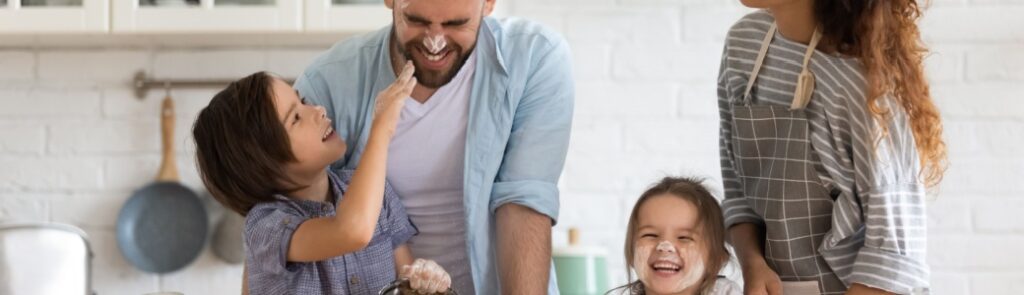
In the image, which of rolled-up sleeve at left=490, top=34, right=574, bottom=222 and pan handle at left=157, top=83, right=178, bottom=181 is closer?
rolled-up sleeve at left=490, top=34, right=574, bottom=222

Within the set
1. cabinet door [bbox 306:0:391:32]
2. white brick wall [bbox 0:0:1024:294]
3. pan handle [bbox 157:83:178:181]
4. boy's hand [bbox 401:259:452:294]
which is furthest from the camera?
pan handle [bbox 157:83:178:181]

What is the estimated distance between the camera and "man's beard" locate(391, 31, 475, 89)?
5.85 feet

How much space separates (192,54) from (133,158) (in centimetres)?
26

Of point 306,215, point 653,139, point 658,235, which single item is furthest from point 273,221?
point 653,139

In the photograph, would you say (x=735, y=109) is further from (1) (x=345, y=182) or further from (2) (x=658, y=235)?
(1) (x=345, y=182)

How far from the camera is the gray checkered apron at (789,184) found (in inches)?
65.3

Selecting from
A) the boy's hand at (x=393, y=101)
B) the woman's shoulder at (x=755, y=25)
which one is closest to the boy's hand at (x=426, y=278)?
the boy's hand at (x=393, y=101)

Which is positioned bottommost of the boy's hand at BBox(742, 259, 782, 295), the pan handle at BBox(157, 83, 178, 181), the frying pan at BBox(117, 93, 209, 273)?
the frying pan at BBox(117, 93, 209, 273)

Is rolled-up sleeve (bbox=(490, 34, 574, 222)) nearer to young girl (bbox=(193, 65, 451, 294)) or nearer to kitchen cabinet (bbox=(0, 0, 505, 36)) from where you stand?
young girl (bbox=(193, 65, 451, 294))

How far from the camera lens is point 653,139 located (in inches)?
109

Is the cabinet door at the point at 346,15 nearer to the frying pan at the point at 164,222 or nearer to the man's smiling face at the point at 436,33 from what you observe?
the frying pan at the point at 164,222

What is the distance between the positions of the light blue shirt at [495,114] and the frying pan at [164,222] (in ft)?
3.56

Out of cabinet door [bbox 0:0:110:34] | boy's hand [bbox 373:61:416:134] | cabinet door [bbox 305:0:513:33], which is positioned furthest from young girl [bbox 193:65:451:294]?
cabinet door [bbox 0:0:110:34]

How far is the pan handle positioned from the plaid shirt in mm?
1173
